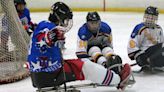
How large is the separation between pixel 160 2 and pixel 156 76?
504cm

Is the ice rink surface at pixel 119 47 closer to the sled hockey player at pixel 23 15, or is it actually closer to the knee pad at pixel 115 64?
the knee pad at pixel 115 64

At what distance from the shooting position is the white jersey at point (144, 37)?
12.0 feet

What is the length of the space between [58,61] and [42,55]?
0.39 feet

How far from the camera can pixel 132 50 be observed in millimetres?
3680

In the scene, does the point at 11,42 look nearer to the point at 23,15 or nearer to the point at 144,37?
the point at 23,15

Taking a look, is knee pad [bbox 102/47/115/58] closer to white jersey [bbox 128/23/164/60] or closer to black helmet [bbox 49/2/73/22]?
white jersey [bbox 128/23/164/60]

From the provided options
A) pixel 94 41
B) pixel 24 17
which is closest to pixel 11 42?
pixel 94 41

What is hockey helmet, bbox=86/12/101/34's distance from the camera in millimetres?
3307

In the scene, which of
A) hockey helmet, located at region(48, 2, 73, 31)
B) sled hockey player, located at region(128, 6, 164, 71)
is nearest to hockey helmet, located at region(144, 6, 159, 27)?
sled hockey player, located at region(128, 6, 164, 71)

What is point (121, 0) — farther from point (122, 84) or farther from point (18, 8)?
point (122, 84)

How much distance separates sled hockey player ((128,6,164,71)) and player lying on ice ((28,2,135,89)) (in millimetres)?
519

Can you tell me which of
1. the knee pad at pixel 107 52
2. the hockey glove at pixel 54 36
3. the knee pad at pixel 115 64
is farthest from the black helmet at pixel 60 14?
the knee pad at pixel 107 52

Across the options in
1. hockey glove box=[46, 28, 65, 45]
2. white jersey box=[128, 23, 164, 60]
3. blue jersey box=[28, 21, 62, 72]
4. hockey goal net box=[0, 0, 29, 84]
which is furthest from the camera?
hockey goal net box=[0, 0, 29, 84]

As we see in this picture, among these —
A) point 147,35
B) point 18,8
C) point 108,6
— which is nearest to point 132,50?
point 147,35
